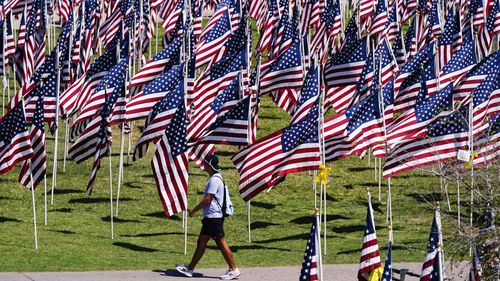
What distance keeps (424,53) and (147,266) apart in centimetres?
961

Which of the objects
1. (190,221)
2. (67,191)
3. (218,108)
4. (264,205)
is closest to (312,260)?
(218,108)

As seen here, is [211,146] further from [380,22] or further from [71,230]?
[380,22]

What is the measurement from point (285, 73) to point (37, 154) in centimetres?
605

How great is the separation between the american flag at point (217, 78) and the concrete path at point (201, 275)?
717 centimetres

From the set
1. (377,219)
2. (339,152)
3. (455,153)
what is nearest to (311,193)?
(377,219)

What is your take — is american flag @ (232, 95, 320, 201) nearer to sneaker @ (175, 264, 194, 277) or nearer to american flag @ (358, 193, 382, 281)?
sneaker @ (175, 264, 194, 277)

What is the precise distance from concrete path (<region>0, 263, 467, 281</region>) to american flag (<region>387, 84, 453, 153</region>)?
253 cm

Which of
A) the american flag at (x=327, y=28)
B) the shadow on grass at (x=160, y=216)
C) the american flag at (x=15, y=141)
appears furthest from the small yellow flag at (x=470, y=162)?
the american flag at (x=327, y=28)

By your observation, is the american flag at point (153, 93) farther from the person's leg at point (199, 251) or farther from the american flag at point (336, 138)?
the person's leg at point (199, 251)

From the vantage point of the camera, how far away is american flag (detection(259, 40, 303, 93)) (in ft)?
103

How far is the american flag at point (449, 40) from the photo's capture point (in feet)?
122

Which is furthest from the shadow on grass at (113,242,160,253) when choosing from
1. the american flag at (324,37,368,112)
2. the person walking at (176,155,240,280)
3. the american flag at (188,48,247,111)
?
the american flag at (324,37,368,112)

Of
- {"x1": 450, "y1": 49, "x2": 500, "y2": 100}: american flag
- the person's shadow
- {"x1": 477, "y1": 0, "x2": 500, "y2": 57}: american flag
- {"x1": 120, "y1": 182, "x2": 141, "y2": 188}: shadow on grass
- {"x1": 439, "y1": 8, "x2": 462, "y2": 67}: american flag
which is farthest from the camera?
{"x1": 477, "y1": 0, "x2": 500, "y2": 57}: american flag

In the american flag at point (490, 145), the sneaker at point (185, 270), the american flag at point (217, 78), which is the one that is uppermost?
the american flag at point (217, 78)
